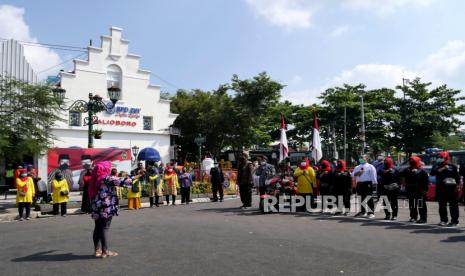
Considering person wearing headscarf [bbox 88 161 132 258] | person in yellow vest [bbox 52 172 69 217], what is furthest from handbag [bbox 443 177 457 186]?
person in yellow vest [bbox 52 172 69 217]

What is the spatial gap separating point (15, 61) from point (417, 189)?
2531 centimetres

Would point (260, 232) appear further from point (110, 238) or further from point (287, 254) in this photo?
point (110, 238)

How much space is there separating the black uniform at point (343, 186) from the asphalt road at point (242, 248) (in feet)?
4.75

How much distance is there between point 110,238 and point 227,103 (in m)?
26.8

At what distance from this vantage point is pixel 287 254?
7.63 metres

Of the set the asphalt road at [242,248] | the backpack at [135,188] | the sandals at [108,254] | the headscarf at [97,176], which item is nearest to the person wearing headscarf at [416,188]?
the asphalt road at [242,248]

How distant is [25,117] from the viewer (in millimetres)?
16641

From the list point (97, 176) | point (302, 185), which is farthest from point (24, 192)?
point (302, 185)

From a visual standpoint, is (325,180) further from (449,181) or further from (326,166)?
(449,181)

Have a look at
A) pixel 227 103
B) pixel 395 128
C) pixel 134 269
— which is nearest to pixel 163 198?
pixel 134 269

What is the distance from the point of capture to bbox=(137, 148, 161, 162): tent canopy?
1312 inches

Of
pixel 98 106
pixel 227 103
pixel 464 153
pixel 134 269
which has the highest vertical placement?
pixel 227 103

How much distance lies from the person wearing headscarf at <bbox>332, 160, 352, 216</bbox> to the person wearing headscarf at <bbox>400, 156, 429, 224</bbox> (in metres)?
2.18

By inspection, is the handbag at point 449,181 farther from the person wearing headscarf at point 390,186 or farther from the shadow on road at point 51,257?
the shadow on road at point 51,257
